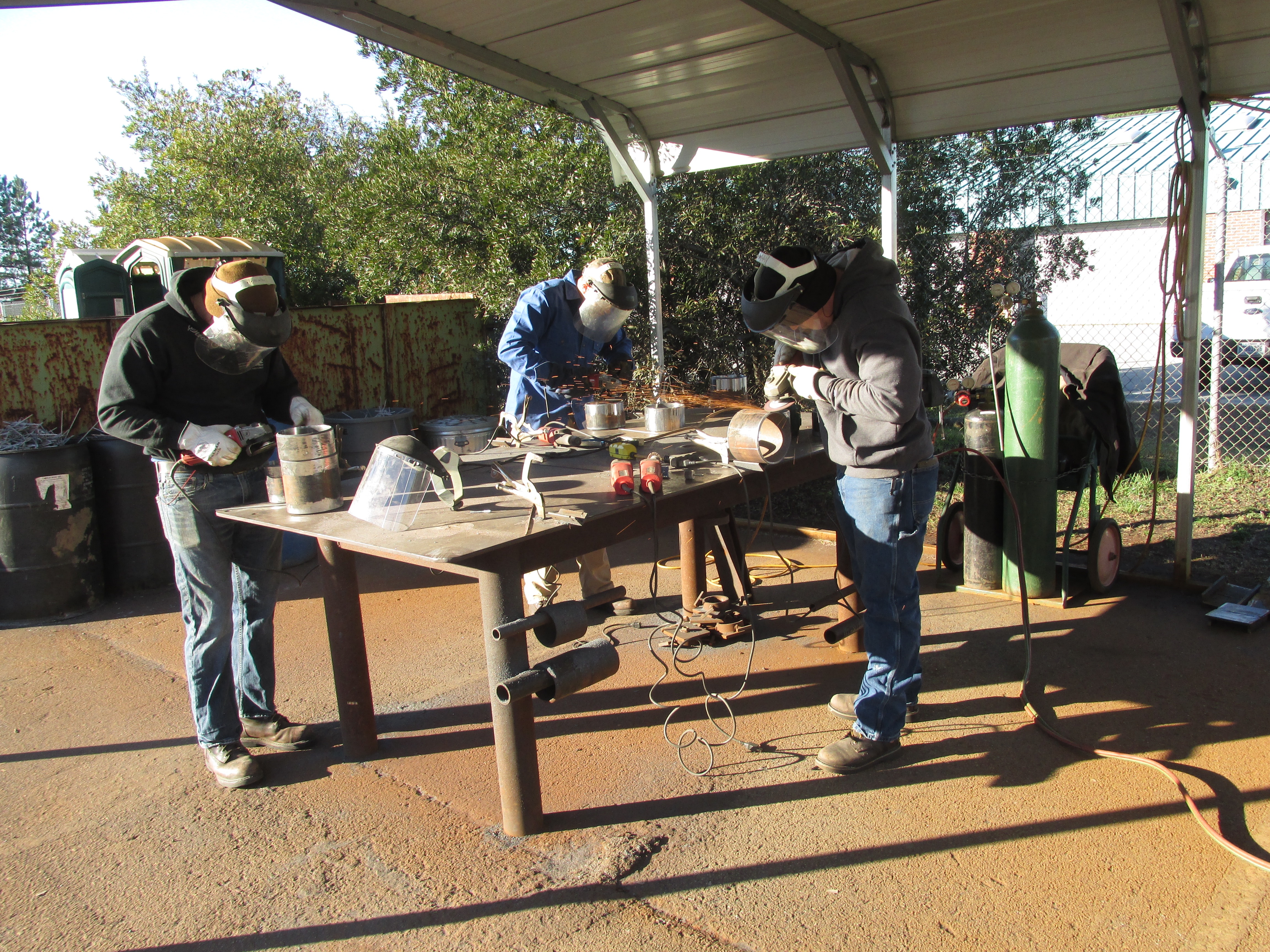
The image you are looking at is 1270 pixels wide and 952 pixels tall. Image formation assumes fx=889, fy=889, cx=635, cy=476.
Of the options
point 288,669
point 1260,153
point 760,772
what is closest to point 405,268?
point 288,669

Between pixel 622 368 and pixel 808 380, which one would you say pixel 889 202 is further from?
pixel 808 380

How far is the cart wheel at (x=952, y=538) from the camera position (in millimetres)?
5246

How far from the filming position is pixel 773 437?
3.40 metres

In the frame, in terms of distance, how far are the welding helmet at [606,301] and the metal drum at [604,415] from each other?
1.51 feet

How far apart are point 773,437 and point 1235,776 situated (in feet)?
6.49

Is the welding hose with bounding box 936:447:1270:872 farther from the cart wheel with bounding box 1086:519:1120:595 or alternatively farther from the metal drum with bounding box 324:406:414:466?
the metal drum with bounding box 324:406:414:466

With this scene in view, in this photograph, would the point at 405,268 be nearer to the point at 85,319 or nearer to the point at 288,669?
the point at 85,319

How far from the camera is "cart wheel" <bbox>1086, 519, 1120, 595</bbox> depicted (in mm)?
4781

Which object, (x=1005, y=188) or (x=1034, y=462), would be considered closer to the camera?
(x=1034, y=462)

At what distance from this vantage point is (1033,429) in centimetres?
466

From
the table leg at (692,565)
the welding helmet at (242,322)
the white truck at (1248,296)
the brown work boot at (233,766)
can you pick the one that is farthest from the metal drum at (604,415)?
the white truck at (1248,296)

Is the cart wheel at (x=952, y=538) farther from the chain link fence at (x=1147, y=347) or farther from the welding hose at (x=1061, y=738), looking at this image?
the chain link fence at (x=1147, y=347)

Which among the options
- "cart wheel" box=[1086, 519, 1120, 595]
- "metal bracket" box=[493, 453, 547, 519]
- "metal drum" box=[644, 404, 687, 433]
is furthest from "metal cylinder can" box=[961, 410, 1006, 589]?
"metal bracket" box=[493, 453, 547, 519]

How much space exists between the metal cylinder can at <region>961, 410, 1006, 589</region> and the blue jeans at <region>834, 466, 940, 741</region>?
1.85 metres
